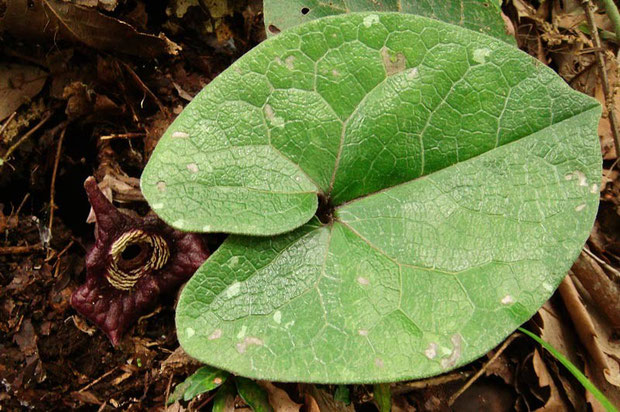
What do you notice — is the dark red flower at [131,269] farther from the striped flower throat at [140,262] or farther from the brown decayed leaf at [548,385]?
the brown decayed leaf at [548,385]

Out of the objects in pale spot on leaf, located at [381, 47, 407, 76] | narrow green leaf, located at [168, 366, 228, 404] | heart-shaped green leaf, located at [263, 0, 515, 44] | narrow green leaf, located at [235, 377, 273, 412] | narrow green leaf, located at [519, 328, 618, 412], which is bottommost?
narrow green leaf, located at [235, 377, 273, 412]

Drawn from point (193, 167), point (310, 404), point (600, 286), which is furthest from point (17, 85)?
point (600, 286)

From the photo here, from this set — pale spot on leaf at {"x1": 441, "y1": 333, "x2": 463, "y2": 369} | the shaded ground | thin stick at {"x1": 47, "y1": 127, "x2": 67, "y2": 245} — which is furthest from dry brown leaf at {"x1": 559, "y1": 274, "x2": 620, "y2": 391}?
thin stick at {"x1": 47, "y1": 127, "x2": 67, "y2": 245}

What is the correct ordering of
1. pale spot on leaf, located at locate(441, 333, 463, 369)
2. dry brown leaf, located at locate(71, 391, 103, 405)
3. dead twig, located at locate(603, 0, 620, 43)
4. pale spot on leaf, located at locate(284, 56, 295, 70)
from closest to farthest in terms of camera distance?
1. pale spot on leaf, located at locate(441, 333, 463, 369)
2. pale spot on leaf, located at locate(284, 56, 295, 70)
3. dry brown leaf, located at locate(71, 391, 103, 405)
4. dead twig, located at locate(603, 0, 620, 43)

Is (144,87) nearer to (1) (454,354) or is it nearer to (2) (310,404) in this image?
(2) (310,404)

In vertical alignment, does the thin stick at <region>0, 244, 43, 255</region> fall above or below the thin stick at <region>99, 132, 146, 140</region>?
below

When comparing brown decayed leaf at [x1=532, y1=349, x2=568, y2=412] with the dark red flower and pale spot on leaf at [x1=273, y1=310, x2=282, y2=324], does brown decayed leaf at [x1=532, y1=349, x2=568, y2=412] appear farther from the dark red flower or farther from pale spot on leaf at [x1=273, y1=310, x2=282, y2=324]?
the dark red flower

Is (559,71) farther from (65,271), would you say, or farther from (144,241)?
(65,271)

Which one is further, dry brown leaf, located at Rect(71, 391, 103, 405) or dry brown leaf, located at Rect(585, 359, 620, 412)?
dry brown leaf, located at Rect(585, 359, 620, 412)

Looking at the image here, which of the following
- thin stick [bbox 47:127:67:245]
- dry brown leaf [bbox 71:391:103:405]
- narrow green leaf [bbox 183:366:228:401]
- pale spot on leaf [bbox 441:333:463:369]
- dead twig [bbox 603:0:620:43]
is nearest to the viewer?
pale spot on leaf [bbox 441:333:463:369]
